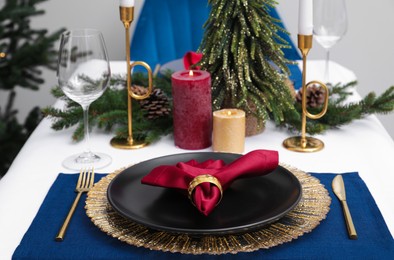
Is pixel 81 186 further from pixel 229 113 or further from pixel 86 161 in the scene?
pixel 229 113

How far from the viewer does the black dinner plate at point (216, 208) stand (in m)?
0.82

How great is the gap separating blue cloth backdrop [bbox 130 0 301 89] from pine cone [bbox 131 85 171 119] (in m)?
1.11

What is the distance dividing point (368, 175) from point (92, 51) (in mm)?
529

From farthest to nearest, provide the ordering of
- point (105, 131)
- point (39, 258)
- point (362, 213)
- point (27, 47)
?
point (27, 47), point (105, 131), point (362, 213), point (39, 258)

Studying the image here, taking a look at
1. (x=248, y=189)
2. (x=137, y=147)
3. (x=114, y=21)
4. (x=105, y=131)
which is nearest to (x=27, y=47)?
(x=114, y=21)

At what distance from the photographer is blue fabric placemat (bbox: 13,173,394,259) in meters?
0.83

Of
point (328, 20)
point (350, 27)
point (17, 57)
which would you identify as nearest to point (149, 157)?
point (328, 20)

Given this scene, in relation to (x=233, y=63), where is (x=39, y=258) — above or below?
below

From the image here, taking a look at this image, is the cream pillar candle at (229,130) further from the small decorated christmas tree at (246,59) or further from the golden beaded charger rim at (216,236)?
the golden beaded charger rim at (216,236)

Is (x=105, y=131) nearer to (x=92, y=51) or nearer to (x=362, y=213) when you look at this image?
(x=92, y=51)

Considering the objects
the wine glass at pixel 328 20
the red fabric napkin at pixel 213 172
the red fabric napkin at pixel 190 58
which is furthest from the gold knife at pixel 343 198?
the wine glass at pixel 328 20

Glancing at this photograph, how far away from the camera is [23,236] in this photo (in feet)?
2.92

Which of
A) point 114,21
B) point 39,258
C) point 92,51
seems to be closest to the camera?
point 39,258

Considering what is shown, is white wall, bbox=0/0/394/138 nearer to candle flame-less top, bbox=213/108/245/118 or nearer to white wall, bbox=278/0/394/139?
white wall, bbox=278/0/394/139
